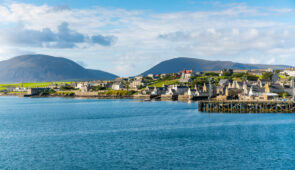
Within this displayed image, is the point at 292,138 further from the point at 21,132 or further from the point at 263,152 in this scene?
the point at 21,132

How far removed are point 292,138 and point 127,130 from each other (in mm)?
23727

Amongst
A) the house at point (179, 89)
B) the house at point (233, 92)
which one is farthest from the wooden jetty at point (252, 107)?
the house at point (179, 89)

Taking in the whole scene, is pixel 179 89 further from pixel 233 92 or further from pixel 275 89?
pixel 275 89

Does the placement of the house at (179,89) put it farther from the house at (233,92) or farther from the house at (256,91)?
the house at (256,91)

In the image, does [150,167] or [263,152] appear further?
[263,152]

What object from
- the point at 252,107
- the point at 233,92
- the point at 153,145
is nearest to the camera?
the point at 153,145

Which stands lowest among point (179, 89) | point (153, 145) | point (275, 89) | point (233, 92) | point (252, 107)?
point (153, 145)

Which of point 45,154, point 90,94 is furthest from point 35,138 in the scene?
point 90,94

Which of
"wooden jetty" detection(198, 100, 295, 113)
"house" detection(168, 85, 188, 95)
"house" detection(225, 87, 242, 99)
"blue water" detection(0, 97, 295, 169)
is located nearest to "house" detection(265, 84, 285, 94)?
"house" detection(225, 87, 242, 99)

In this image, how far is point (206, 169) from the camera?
31.4 metres

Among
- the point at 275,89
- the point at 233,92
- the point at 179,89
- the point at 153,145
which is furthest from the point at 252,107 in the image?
the point at 179,89

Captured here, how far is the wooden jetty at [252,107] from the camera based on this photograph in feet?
240

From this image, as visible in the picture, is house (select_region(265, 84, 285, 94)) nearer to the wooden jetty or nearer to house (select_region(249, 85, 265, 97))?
house (select_region(249, 85, 265, 97))

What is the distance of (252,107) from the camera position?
7700 cm
